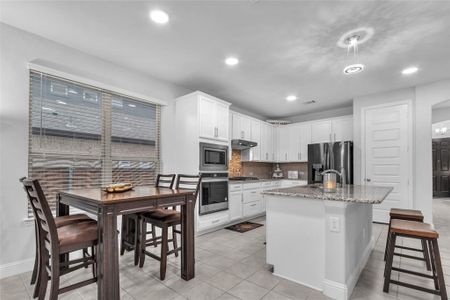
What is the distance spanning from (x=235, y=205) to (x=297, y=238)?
2.24m

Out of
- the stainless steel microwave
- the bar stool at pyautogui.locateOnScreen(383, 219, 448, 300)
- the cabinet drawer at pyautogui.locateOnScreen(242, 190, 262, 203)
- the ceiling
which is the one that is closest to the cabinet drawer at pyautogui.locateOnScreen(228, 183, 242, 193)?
the cabinet drawer at pyautogui.locateOnScreen(242, 190, 262, 203)

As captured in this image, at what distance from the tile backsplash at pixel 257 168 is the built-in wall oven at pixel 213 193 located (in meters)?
1.13

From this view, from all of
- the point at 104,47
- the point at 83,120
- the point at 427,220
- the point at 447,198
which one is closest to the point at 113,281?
the point at 83,120

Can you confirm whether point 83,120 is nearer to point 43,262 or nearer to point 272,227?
point 43,262

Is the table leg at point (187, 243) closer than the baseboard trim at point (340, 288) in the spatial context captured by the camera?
No

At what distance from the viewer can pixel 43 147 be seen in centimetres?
261

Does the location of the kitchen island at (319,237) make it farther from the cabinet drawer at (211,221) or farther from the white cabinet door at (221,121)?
the white cabinet door at (221,121)

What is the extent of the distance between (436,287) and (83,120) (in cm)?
432

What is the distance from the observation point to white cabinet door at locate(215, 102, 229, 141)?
404cm

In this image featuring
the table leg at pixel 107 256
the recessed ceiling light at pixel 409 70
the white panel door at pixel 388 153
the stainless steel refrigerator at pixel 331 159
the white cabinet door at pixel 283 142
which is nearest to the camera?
the table leg at pixel 107 256

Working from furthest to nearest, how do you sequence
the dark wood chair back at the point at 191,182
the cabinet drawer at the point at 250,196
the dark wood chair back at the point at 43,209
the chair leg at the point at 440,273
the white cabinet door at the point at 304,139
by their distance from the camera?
the white cabinet door at the point at 304,139 → the cabinet drawer at the point at 250,196 → the dark wood chair back at the point at 191,182 → the chair leg at the point at 440,273 → the dark wood chair back at the point at 43,209

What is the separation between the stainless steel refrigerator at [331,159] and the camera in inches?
184

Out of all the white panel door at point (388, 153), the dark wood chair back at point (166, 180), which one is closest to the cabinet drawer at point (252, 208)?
the dark wood chair back at point (166, 180)

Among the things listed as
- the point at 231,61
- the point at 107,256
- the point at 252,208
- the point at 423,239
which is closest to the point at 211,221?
the point at 252,208
